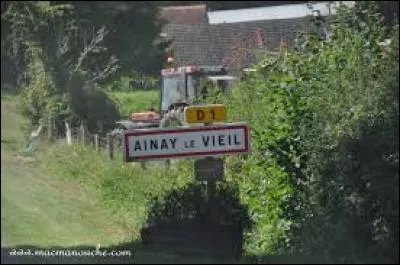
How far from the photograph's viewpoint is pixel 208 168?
7.86 metres

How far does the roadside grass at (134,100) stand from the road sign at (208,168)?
1931 mm

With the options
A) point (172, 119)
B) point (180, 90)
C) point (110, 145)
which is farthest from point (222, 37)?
point (110, 145)

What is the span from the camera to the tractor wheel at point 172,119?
9.91 meters

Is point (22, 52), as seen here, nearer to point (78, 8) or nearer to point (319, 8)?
point (78, 8)

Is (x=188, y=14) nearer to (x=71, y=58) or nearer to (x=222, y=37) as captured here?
(x=222, y=37)

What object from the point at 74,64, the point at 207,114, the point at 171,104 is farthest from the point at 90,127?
the point at 207,114

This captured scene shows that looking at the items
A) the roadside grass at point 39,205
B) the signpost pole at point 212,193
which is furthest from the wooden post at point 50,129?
the signpost pole at point 212,193

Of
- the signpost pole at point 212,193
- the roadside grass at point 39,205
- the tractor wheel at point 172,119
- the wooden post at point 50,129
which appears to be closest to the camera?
the signpost pole at point 212,193

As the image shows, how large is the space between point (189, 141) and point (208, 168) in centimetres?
31

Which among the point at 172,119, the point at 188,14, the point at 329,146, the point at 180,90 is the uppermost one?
the point at 188,14

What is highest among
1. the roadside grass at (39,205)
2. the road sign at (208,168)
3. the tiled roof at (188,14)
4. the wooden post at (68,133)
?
the tiled roof at (188,14)

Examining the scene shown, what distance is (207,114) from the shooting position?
7820 millimetres

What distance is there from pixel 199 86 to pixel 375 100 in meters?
4.01

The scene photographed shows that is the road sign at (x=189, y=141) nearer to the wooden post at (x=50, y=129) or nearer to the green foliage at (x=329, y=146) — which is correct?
the green foliage at (x=329, y=146)
